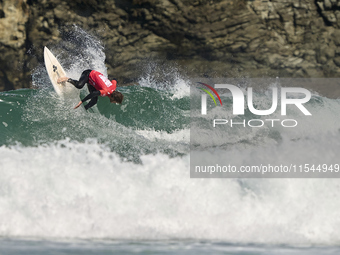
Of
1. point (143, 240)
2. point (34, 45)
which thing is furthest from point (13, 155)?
point (34, 45)

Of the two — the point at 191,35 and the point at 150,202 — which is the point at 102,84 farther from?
the point at 191,35

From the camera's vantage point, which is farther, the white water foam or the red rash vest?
the red rash vest

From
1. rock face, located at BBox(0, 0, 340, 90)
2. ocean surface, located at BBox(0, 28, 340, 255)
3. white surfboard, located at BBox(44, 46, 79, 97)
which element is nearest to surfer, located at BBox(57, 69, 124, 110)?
white surfboard, located at BBox(44, 46, 79, 97)

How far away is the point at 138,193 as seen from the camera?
5.36 meters

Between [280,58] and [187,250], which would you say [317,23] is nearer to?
[280,58]

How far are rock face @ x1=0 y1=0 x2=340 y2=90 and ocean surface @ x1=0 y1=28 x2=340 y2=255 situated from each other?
374 centimetres

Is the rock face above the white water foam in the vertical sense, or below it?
above

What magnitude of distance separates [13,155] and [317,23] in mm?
9779

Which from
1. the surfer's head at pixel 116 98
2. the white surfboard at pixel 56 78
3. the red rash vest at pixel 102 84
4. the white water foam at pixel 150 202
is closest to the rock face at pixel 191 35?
the white surfboard at pixel 56 78

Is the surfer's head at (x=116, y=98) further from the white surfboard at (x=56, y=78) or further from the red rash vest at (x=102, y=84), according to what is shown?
the white surfboard at (x=56, y=78)

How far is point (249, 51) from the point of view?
11641 millimetres

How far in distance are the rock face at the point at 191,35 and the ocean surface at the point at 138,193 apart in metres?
3.74

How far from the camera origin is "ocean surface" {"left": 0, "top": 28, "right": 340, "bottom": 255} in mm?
4457

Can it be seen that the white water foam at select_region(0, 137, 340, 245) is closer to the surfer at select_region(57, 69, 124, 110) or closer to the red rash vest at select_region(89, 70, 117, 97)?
the surfer at select_region(57, 69, 124, 110)
